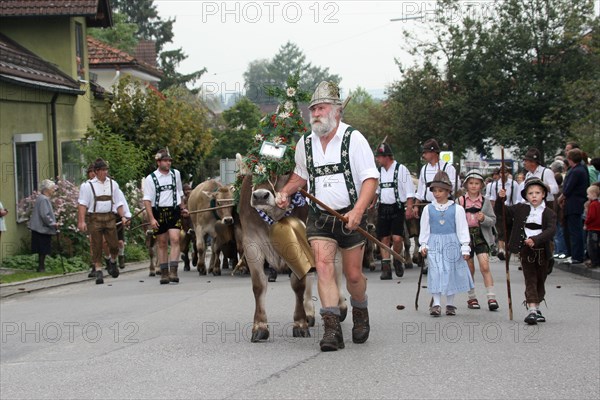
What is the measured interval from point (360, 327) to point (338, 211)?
3.65 ft

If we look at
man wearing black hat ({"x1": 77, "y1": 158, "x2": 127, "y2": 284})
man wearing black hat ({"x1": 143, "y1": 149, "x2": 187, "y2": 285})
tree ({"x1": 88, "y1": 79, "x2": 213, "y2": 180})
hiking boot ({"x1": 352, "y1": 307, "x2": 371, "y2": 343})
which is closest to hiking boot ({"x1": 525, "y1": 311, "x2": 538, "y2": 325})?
hiking boot ({"x1": 352, "y1": 307, "x2": 371, "y2": 343})

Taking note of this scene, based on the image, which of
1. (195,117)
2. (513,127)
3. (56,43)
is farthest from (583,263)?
(513,127)

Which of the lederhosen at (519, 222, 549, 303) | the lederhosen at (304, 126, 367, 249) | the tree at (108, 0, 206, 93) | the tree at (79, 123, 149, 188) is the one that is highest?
the tree at (108, 0, 206, 93)

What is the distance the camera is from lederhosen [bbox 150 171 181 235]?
53.2ft

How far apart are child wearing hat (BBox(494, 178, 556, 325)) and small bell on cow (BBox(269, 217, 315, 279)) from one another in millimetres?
2506

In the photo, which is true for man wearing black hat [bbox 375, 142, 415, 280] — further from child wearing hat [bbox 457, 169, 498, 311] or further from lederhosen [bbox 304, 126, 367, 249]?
lederhosen [bbox 304, 126, 367, 249]

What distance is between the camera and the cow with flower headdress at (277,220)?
9523mm

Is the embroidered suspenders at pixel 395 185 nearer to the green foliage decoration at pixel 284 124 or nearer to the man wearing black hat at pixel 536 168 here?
the man wearing black hat at pixel 536 168

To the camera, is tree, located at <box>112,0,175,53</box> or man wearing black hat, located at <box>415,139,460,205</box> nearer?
man wearing black hat, located at <box>415,139,460,205</box>

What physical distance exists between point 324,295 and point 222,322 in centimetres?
245

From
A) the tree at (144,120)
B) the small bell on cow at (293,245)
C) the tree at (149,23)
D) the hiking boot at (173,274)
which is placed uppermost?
the tree at (149,23)

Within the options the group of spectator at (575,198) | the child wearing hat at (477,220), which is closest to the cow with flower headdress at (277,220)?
the child wearing hat at (477,220)

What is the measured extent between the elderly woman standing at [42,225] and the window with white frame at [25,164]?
3077 mm

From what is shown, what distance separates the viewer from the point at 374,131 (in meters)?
61.8
